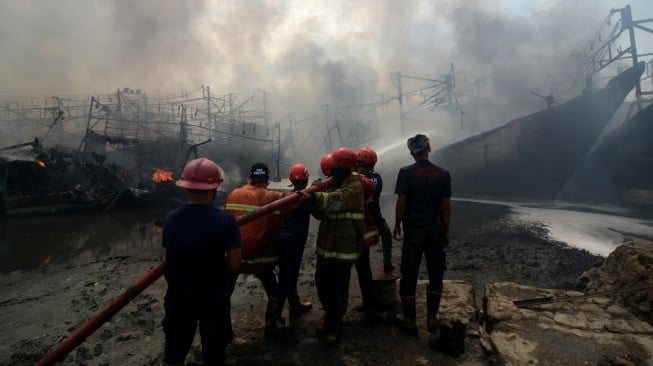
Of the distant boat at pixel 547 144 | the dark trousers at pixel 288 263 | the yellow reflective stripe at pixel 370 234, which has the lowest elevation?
the dark trousers at pixel 288 263

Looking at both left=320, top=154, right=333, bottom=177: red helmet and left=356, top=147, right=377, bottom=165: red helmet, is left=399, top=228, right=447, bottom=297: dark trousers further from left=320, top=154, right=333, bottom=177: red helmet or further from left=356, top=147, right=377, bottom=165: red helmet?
left=356, top=147, right=377, bottom=165: red helmet

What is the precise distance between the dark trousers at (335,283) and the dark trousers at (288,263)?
0.24m

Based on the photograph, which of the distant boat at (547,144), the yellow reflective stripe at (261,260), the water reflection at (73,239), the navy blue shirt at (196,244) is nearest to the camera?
the navy blue shirt at (196,244)

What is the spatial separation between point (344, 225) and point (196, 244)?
132 centimetres

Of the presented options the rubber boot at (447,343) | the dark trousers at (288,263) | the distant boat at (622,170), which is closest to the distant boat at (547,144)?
the distant boat at (622,170)

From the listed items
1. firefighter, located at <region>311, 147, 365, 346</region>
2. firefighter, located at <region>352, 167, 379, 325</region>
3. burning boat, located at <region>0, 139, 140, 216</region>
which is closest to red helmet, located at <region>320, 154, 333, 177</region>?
firefighter, located at <region>311, 147, 365, 346</region>

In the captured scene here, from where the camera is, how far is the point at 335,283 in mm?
2881

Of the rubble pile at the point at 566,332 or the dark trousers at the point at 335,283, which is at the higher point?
the dark trousers at the point at 335,283

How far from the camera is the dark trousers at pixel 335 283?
110 inches

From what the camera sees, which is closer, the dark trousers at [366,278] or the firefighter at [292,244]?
Answer: the firefighter at [292,244]

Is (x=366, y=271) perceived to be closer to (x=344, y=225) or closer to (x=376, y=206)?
(x=344, y=225)

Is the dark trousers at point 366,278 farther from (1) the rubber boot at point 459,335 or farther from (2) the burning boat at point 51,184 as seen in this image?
(2) the burning boat at point 51,184

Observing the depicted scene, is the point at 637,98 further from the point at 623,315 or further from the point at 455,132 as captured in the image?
the point at 623,315

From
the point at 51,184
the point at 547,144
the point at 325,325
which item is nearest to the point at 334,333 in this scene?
the point at 325,325
